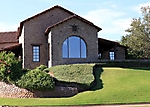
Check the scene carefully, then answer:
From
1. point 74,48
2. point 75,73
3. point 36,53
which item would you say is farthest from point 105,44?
point 75,73

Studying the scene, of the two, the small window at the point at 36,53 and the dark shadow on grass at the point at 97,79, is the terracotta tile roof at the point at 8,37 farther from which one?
the dark shadow on grass at the point at 97,79

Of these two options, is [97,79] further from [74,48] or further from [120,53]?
[120,53]

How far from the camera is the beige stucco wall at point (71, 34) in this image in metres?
37.8

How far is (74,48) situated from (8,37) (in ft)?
74.2

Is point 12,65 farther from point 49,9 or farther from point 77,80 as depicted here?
point 49,9

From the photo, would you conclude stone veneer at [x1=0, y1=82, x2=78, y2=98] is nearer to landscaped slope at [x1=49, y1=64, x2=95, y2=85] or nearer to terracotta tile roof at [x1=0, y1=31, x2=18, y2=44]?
landscaped slope at [x1=49, y1=64, x2=95, y2=85]

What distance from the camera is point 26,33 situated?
134 feet

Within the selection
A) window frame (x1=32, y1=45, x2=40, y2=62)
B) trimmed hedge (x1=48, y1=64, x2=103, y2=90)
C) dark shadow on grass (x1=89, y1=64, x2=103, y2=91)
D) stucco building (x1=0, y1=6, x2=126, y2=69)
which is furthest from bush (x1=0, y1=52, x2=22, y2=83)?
window frame (x1=32, y1=45, x2=40, y2=62)

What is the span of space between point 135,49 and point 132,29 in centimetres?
271

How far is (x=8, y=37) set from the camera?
58.1 meters

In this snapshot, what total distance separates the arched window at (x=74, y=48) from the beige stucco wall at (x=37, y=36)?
12.2 ft

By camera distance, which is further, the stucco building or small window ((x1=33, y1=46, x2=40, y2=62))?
small window ((x1=33, y1=46, x2=40, y2=62))

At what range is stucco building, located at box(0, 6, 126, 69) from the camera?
37969 millimetres

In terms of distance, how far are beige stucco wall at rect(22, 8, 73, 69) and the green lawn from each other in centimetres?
1187
